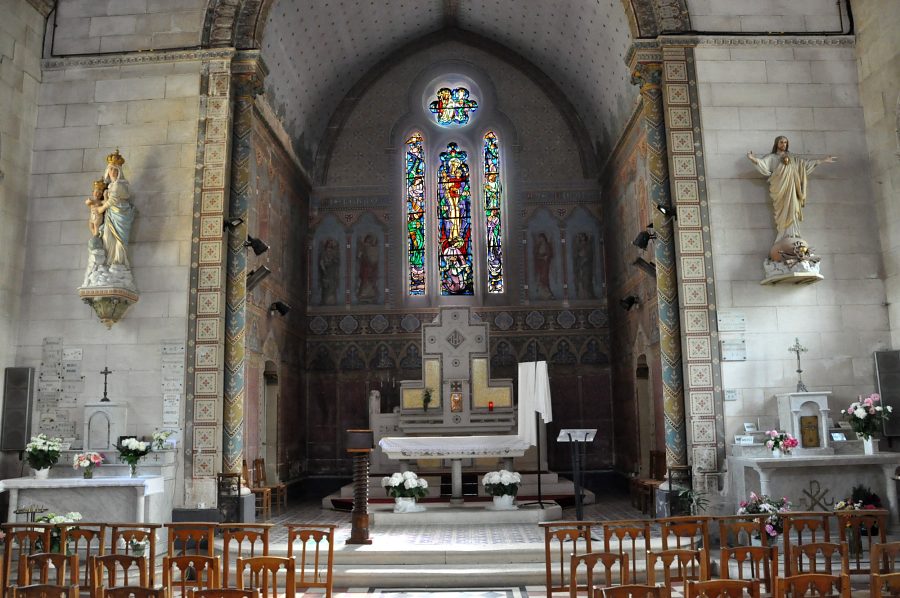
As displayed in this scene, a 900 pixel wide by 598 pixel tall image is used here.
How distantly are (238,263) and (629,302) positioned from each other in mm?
7122

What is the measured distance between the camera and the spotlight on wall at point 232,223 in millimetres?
11852

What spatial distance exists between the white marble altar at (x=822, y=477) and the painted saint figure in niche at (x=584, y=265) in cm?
795

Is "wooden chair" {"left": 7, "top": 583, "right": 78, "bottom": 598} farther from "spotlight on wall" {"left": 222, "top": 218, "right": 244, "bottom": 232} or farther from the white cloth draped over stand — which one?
the white cloth draped over stand

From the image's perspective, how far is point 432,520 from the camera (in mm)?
12016

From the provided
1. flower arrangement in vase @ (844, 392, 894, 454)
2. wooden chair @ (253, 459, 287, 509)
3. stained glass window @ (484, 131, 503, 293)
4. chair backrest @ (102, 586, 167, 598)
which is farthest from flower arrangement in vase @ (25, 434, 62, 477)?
flower arrangement in vase @ (844, 392, 894, 454)

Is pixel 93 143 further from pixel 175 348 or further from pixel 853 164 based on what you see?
pixel 853 164

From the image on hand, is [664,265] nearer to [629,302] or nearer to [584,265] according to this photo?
[629,302]

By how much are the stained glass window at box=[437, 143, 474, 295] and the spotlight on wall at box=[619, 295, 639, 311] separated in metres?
3.93

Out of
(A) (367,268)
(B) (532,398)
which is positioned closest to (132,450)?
(B) (532,398)

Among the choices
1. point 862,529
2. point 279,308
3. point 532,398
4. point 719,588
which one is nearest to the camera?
point 719,588

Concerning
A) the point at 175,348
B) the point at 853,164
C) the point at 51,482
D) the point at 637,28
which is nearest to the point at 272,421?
the point at 175,348

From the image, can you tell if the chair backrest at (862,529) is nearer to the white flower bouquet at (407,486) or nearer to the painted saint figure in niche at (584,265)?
the white flower bouquet at (407,486)

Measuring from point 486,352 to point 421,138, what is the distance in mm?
5753

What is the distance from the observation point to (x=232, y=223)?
468 inches
